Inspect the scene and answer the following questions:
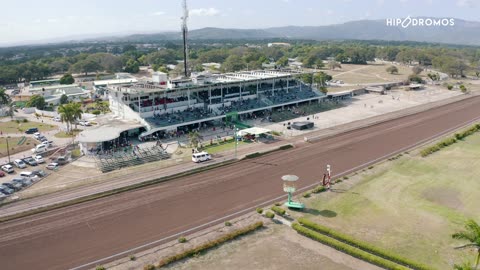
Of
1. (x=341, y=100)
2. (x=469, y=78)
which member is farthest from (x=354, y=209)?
(x=469, y=78)

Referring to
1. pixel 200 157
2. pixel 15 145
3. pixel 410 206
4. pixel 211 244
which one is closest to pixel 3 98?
pixel 15 145

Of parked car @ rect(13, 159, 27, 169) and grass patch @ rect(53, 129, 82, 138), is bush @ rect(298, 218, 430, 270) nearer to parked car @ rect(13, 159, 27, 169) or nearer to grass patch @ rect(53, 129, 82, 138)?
parked car @ rect(13, 159, 27, 169)

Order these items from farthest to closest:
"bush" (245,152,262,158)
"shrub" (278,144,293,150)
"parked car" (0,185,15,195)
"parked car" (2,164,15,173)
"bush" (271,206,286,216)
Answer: "shrub" (278,144,293,150)
"bush" (245,152,262,158)
"parked car" (2,164,15,173)
"parked car" (0,185,15,195)
"bush" (271,206,286,216)

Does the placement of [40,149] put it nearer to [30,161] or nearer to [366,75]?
[30,161]

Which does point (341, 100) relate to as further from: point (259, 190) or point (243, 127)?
point (259, 190)

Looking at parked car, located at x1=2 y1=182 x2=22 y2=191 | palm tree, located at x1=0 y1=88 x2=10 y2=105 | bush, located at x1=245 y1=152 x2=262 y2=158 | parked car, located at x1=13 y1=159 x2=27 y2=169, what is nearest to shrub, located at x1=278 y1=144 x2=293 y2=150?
bush, located at x1=245 y1=152 x2=262 y2=158

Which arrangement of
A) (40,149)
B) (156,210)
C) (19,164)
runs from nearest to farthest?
(156,210)
(19,164)
(40,149)

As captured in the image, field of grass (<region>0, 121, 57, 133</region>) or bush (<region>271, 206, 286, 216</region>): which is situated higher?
field of grass (<region>0, 121, 57, 133</region>)
